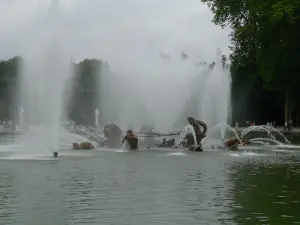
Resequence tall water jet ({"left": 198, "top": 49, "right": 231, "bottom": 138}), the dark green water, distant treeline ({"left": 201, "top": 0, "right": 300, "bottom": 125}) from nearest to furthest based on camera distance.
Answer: the dark green water < distant treeline ({"left": 201, "top": 0, "right": 300, "bottom": 125}) < tall water jet ({"left": 198, "top": 49, "right": 231, "bottom": 138})

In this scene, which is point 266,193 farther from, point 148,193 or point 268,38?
point 268,38

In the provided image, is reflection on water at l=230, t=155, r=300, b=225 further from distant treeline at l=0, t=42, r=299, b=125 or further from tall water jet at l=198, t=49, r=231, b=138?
distant treeline at l=0, t=42, r=299, b=125

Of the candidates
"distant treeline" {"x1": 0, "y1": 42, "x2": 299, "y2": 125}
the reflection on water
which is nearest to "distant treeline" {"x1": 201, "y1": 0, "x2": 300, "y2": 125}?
"distant treeline" {"x1": 0, "y1": 42, "x2": 299, "y2": 125}

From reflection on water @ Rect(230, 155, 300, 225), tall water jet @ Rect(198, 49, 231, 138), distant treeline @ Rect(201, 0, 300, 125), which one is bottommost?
reflection on water @ Rect(230, 155, 300, 225)

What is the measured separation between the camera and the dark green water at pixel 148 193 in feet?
36.1

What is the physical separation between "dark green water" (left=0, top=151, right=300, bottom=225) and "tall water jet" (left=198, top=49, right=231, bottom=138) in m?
33.4

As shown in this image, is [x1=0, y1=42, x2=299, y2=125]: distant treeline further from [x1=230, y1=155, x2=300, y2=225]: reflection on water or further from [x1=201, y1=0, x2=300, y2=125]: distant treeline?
[x1=230, y1=155, x2=300, y2=225]: reflection on water

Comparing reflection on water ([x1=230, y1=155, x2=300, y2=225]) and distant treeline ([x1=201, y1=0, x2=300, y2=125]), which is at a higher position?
distant treeline ([x1=201, y1=0, x2=300, y2=125])

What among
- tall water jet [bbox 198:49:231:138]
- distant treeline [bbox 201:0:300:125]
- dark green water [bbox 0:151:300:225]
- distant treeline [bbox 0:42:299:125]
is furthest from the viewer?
distant treeline [bbox 0:42:299:125]

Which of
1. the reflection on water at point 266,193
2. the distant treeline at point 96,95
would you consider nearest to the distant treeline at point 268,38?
the distant treeline at point 96,95

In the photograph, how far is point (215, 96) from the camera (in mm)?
Answer: 57531

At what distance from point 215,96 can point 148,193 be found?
44.2 metres

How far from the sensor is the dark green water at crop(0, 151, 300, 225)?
11008 mm

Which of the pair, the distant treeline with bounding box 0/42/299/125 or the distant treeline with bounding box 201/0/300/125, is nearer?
the distant treeline with bounding box 201/0/300/125
